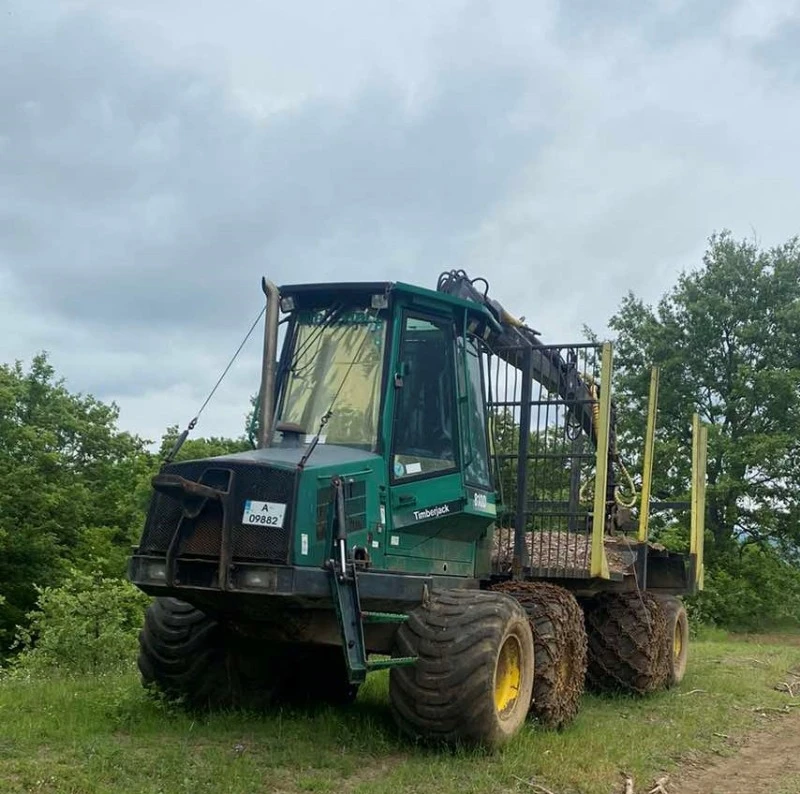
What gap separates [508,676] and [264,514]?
2.35 m

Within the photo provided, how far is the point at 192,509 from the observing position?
682 centimetres

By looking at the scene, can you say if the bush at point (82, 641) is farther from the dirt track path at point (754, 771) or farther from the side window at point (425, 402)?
the dirt track path at point (754, 771)

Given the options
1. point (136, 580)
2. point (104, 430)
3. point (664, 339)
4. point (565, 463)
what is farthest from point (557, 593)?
point (104, 430)

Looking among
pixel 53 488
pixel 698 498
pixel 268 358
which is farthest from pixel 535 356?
pixel 53 488

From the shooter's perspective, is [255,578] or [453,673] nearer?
[255,578]

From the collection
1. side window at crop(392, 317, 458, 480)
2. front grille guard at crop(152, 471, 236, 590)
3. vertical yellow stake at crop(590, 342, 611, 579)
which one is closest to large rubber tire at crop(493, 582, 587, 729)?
vertical yellow stake at crop(590, 342, 611, 579)

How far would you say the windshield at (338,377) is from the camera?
7594 mm

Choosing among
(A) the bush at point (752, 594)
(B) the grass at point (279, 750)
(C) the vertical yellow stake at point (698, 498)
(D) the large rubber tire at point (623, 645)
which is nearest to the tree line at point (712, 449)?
(A) the bush at point (752, 594)

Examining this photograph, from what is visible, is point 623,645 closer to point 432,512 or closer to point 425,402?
point 432,512

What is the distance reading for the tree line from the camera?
28.7m

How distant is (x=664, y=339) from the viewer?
31.2m

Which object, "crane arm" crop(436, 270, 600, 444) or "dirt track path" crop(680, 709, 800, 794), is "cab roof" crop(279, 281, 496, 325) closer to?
"crane arm" crop(436, 270, 600, 444)

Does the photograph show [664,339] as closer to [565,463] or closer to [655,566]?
[655,566]

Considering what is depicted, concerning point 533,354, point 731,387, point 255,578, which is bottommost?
point 255,578
